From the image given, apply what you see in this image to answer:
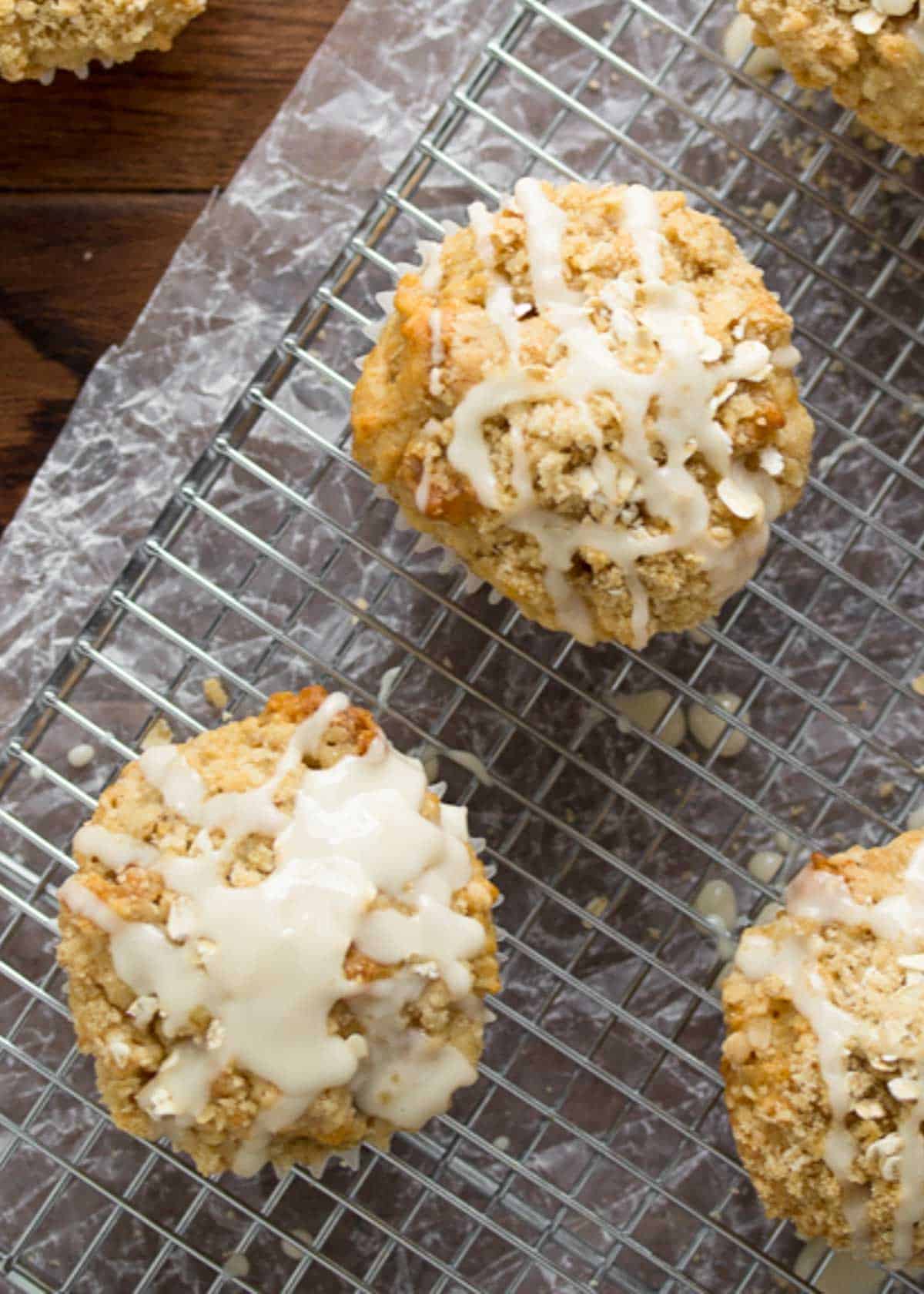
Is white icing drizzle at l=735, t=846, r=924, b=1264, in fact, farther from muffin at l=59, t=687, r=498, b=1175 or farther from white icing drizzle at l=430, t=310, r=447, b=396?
white icing drizzle at l=430, t=310, r=447, b=396

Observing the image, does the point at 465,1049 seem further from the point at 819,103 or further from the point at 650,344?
the point at 819,103

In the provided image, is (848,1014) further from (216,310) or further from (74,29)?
(74,29)

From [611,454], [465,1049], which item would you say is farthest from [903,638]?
[465,1049]

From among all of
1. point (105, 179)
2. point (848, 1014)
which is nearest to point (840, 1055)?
point (848, 1014)

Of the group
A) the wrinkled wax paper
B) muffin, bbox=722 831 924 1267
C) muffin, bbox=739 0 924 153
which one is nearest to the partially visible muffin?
the wrinkled wax paper

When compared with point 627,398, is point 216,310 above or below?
below

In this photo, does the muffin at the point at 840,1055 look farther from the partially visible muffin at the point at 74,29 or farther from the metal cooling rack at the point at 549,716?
Answer: the partially visible muffin at the point at 74,29

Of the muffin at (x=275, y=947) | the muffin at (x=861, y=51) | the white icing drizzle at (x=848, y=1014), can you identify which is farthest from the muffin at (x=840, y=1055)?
the muffin at (x=861, y=51)
